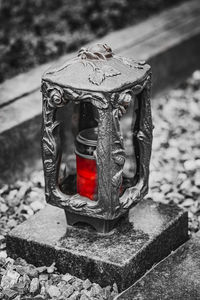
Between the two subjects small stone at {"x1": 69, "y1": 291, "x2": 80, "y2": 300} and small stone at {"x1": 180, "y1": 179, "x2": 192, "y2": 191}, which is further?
small stone at {"x1": 180, "y1": 179, "x2": 192, "y2": 191}

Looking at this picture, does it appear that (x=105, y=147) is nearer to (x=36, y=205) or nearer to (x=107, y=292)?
(x=107, y=292)

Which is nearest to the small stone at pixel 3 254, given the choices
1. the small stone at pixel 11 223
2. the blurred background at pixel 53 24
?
the small stone at pixel 11 223

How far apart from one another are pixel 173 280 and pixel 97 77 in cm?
90

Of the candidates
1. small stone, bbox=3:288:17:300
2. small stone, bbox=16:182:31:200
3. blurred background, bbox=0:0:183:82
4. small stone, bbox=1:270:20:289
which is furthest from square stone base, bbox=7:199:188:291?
blurred background, bbox=0:0:183:82

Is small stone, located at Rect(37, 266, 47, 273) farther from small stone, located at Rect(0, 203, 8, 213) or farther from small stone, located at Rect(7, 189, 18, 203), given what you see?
small stone, located at Rect(7, 189, 18, 203)

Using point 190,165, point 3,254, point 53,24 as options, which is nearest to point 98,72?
point 3,254

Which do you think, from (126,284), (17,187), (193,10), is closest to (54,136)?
(126,284)

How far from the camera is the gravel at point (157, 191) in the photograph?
274cm

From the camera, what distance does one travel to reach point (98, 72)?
260cm

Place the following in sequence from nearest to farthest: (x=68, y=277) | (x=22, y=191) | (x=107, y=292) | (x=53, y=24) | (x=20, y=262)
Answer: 1. (x=107, y=292)
2. (x=68, y=277)
3. (x=20, y=262)
4. (x=22, y=191)
5. (x=53, y=24)

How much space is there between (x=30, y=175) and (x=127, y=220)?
3.45ft

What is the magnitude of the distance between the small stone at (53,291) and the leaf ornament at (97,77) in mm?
886

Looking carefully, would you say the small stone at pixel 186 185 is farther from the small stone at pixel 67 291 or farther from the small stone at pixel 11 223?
the small stone at pixel 67 291

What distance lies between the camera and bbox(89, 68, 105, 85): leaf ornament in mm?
2566
